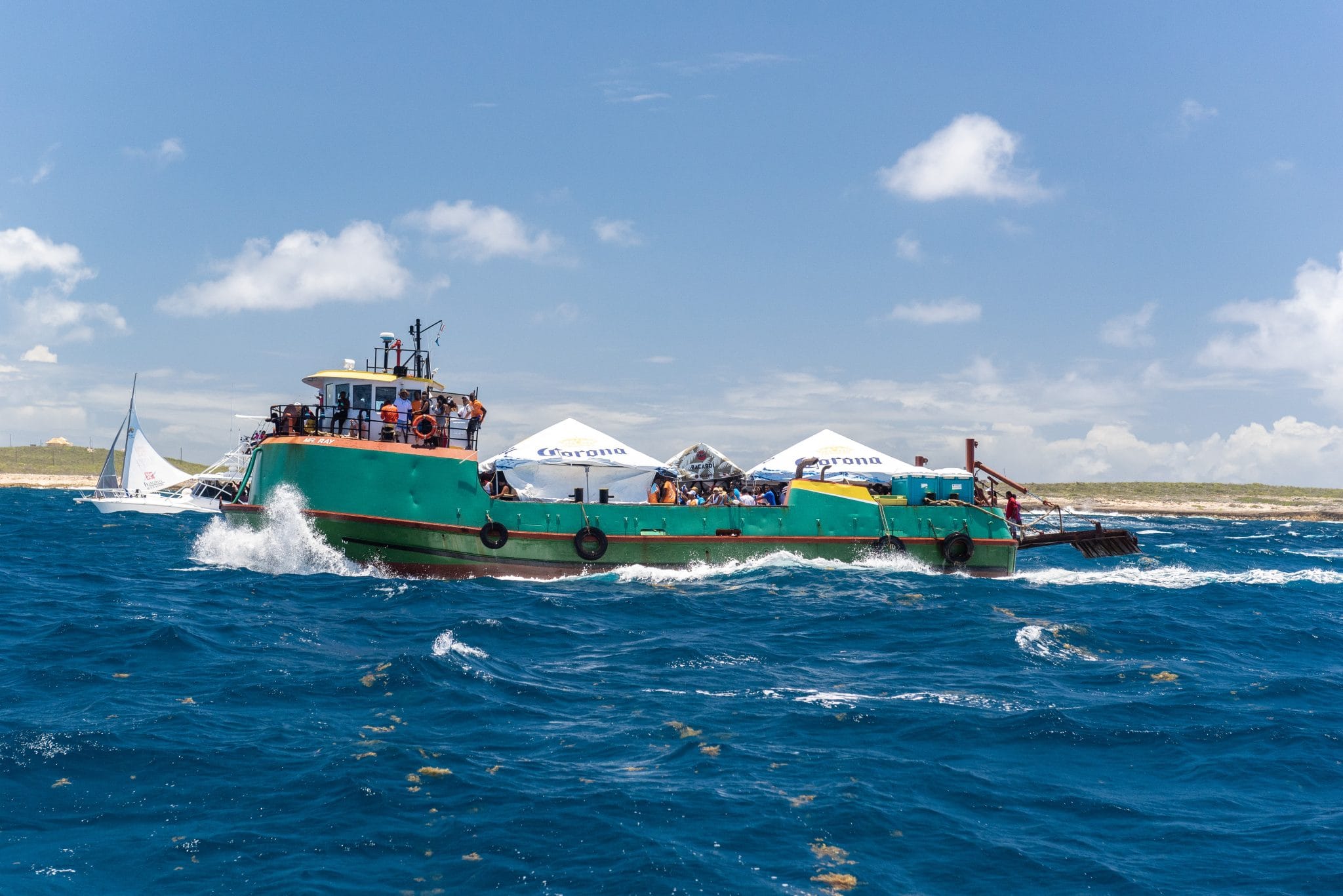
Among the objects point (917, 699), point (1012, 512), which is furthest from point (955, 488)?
point (917, 699)

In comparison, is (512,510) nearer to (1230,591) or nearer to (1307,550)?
(1230,591)

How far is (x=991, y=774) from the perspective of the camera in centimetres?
925

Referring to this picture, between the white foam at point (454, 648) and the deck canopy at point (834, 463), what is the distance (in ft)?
46.2

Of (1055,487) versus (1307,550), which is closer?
(1307,550)

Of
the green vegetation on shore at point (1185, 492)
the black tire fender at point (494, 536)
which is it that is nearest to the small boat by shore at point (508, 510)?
the black tire fender at point (494, 536)

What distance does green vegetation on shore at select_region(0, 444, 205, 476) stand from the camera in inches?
5094

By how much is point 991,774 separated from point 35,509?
63.9 meters

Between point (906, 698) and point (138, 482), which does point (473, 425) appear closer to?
point (906, 698)

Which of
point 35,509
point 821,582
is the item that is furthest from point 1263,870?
point 35,509

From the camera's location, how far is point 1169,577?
29578mm

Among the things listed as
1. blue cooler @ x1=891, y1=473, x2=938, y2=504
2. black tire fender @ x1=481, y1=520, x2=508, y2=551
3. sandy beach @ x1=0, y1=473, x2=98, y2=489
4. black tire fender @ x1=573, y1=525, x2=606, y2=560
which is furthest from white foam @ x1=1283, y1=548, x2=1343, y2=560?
sandy beach @ x1=0, y1=473, x2=98, y2=489

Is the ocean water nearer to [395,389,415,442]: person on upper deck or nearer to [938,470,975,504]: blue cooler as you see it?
[395,389,415,442]: person on upper deck

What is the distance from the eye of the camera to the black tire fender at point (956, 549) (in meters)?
25.9

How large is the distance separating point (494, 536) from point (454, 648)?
870cm
